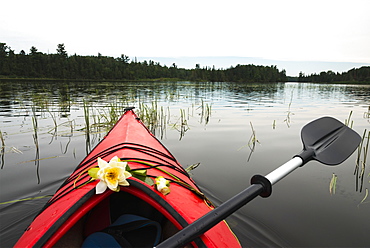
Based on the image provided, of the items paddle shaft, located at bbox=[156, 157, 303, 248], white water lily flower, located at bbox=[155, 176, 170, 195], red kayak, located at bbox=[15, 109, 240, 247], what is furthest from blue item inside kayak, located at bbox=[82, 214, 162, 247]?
paddle shaft, located at bbox=[156, 157, 303, 248]

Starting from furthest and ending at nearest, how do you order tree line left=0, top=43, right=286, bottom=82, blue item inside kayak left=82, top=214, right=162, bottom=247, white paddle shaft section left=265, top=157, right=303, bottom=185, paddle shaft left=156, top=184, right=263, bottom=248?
tree line left=0, top=43, right=286, bottom=82
blue item inside kayak left=82, top=214, right=162, bottom=247
white paddle shaft section left=265, top=157, right=303, bottom=185
paddle shaft left=156, top=184, right=263, bottom=248

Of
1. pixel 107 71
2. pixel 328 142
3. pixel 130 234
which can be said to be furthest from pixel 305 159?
pixel 107 71

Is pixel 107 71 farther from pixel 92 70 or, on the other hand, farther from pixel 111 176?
pixel 111 176

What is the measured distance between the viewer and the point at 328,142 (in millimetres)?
2480

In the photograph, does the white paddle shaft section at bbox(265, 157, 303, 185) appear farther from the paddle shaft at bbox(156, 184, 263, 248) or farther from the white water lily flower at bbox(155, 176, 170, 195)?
the white water lily flower at bbox(155, 176, 170, 195)

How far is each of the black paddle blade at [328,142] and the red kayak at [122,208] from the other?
1155mm

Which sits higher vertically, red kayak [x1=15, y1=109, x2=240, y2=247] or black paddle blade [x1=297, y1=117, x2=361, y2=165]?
A: black paddle blade [x1=297, y1=117, x2=361, y2=165]

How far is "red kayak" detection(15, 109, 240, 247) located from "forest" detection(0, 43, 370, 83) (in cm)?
7127

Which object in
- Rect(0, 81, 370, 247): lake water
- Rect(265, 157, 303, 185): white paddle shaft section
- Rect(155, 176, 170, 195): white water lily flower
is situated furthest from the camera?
Rect(0, 81, 370, 247): lake water

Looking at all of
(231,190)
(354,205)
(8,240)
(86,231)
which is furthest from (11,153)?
(354,205)

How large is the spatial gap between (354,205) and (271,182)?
2348 mm

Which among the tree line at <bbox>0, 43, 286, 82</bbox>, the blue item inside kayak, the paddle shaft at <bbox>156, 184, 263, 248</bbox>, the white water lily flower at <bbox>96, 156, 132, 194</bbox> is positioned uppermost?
the tree line at <bbox>0, 43, 286, 82</bbox>

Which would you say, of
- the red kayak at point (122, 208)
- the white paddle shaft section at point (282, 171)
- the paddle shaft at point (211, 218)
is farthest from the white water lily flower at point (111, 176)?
the white paddle shaft section at point (282, 171)

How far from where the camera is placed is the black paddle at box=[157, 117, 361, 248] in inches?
44.1
